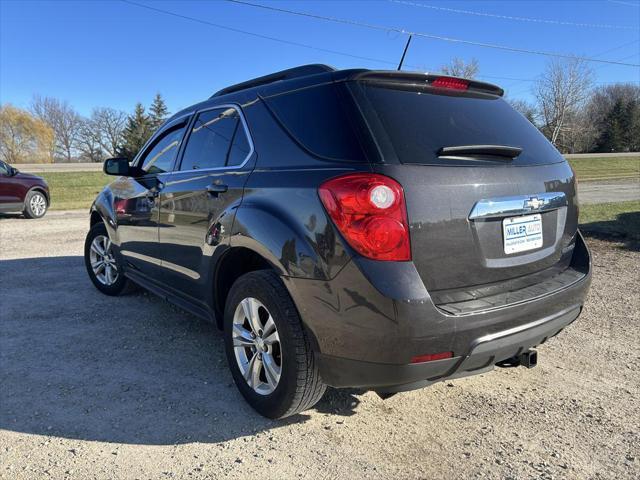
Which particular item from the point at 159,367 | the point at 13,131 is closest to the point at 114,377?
the point at 159,367

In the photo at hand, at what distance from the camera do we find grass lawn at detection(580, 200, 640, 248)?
7887 mm

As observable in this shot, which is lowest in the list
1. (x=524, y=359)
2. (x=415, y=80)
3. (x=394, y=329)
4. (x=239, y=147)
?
(x=524, y=359)

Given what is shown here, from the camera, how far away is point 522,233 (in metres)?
2.43

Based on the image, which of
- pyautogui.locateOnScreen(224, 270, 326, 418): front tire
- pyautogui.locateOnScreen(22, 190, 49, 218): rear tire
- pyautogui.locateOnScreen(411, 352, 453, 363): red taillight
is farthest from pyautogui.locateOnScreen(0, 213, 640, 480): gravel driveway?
pyautogui.locateOnScreen(22, 190, 49, 218): rear tire

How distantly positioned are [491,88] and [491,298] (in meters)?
1.39

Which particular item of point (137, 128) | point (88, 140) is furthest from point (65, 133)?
point (137, 128)

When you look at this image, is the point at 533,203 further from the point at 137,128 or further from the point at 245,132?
the point at 137,128

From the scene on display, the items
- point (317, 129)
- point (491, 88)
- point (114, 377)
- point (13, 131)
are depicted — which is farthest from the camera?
point (13, 131)

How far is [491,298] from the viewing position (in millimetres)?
2275

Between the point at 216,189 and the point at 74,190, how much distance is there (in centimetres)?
2051

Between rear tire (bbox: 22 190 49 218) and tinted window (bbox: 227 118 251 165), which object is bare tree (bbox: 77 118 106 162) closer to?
rear tire (bbox: 22 190 49 218)

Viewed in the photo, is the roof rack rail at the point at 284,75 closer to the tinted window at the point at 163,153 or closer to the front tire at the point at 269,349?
the tinted window at the point at 163,153

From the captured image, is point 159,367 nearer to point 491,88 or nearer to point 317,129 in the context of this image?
point 317,129

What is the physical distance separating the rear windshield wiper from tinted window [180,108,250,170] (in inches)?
47.9
